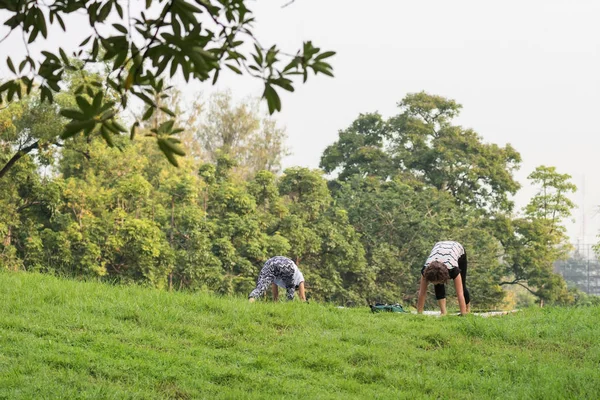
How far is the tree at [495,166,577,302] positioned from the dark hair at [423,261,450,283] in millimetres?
25828

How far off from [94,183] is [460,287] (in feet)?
54.4

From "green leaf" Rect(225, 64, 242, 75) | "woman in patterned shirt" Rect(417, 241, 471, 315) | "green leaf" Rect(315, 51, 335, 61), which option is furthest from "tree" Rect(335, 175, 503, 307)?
"green leaf" Rect(315, 51, 335, 61)

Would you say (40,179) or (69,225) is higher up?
(40,179)

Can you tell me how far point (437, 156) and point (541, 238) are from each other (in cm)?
618

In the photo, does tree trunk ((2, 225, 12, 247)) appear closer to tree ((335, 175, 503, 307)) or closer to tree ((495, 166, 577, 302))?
tree ((335, 175, 503, 307))

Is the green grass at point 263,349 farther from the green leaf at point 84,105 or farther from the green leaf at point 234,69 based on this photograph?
→ the green leaf at point 84,105

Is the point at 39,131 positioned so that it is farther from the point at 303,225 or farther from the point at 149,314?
the point at 149,314

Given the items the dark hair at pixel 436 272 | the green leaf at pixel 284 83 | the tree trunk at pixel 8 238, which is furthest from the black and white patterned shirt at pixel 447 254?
the tree trunk at pixel 8 238

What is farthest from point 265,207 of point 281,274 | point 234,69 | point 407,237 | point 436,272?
point 234,69

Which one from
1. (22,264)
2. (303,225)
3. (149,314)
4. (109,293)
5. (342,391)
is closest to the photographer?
(342,391)

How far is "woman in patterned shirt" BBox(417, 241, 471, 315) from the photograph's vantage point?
10.5 m

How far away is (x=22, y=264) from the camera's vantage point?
2250 cm

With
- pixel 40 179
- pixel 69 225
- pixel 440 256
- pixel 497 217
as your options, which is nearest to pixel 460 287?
pixel 440 256

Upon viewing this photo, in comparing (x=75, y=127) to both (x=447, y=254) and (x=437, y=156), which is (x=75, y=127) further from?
(x=437, y=156)
